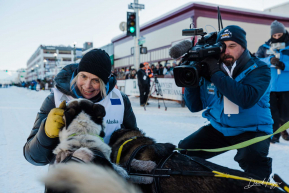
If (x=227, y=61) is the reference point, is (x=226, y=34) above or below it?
above

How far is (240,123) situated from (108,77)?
1271mm

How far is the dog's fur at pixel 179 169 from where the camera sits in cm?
108

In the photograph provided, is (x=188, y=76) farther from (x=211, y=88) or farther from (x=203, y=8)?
(x=203, y=8)

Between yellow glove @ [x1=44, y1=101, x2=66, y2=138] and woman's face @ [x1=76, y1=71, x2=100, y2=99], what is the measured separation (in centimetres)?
46

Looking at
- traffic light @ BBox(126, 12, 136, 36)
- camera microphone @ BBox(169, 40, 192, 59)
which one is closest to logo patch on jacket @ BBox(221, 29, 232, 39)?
camera microphone @ BBox(169, 40, 192, 59)

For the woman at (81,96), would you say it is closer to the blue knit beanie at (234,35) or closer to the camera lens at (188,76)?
the camera lens at (188,76)

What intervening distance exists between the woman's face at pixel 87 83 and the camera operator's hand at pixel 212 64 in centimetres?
99

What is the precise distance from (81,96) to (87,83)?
13cm

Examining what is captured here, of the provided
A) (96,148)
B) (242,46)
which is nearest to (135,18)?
(242,46)

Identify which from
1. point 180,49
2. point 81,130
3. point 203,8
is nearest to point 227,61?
point 180,49

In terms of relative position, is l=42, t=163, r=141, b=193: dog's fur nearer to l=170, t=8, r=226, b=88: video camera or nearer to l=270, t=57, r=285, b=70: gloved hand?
l=170, t=8, r=226, b=88: video camera

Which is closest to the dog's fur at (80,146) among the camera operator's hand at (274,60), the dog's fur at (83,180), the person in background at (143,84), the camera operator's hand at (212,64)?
the dog's fur at (83,180)

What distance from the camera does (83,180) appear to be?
1.07 meters

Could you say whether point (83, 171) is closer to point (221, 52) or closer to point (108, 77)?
point (108, 77)
